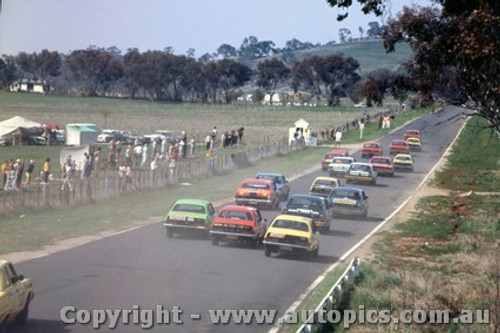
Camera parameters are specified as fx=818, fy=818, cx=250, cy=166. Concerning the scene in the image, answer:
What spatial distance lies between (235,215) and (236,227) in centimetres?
73

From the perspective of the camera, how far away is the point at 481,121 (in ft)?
267

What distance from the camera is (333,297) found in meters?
15.6

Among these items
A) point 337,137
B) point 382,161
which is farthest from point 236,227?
point 337,137

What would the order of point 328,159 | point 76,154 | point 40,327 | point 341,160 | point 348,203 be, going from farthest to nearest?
point 328,159
point 341,160
point 76,154
point 348,203
point 40,327

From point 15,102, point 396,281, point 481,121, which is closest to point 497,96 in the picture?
point 396,281

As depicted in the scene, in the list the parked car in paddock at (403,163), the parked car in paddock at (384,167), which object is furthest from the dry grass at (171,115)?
the parked car in paddock at (384,167)

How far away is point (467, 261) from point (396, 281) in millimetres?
3848

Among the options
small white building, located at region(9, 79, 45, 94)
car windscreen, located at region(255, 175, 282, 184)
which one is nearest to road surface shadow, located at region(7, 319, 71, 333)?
car windscreen, located at region(255, 175, 282, 184)

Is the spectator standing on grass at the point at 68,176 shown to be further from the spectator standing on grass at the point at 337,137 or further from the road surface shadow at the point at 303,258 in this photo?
the spectator standing on grass at the point at 337,137

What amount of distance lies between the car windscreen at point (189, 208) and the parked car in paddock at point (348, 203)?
908 centimetres

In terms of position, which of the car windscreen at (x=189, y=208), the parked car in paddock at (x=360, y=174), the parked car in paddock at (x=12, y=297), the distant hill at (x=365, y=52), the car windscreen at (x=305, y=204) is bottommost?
the parked car in paddock at (x=360, y=174)

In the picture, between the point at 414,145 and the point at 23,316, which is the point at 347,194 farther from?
the point at 414,145

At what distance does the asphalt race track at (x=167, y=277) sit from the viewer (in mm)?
15172

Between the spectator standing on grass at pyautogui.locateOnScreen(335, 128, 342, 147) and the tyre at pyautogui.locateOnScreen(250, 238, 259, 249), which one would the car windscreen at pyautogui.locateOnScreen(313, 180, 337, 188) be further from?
the spectator standing on grass at pyautogui.locateOnScreen(335, 128, 342, 147)
